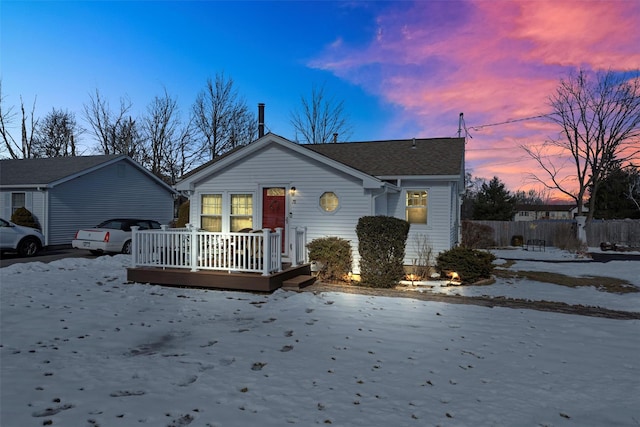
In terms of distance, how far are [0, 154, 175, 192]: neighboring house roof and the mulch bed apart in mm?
16085

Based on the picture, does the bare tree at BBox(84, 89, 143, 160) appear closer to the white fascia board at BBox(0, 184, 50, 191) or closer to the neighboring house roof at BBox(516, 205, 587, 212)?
the white fascia board at BBox(0, 184, 50, 191)

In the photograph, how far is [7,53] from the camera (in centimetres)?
1408

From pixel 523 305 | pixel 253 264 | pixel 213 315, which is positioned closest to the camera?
pixel 213 315

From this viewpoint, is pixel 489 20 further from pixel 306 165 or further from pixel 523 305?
pixel 523 305

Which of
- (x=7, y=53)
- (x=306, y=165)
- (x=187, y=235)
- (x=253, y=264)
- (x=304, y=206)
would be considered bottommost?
(x=253, y=264)

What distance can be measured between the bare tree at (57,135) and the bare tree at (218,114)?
14280 millimetres

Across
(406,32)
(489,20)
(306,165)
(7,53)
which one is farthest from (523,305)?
(7,53)

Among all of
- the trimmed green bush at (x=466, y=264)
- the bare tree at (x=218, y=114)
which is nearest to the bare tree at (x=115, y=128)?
the bare tree at (x=218, y=114)

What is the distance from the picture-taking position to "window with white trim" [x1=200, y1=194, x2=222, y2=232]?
11.6 meters

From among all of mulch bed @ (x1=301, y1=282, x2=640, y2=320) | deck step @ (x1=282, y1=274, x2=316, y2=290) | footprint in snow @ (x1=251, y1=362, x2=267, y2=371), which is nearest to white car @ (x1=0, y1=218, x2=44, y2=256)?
deck step @ (x1=282, y1=274, x2=316, y2=290)

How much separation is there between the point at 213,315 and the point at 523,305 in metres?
5.97

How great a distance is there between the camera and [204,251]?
8.77 m

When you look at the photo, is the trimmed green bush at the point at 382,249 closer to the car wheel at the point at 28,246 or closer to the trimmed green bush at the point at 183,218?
the trimmed green bush at the point at 183,218

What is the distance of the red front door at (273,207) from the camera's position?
36.4 ft
